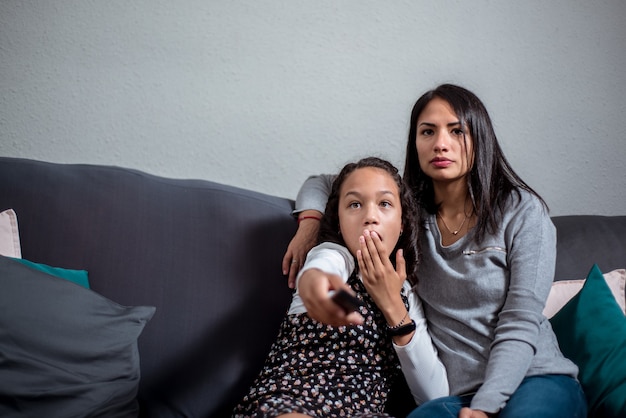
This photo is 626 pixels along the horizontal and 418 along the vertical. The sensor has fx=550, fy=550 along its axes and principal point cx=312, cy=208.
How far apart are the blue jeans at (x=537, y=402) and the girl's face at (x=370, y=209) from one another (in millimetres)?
336

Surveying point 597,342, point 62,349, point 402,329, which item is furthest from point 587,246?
point 62,349

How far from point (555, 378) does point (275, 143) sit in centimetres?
107

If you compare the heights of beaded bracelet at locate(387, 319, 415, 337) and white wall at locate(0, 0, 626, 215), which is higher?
white wall at locate(0, 0, 626, 215)

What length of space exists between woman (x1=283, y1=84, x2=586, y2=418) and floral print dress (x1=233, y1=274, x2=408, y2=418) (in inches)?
4.6

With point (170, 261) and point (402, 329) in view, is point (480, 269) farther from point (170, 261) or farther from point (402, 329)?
point (170, 261)

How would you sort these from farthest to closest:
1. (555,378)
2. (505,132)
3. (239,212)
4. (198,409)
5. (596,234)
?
(505,132)
(596,234)
(239,212)
(198,409)
(555,378)

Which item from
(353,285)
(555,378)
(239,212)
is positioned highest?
(239,212)

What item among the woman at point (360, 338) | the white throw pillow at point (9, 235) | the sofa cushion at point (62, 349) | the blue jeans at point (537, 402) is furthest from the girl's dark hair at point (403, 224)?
the white throw pillow at point (9, 235)

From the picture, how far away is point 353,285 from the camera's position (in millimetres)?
1254

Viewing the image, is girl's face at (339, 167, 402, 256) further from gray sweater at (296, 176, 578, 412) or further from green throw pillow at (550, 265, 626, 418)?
green throw pillow at (550, 265, 626, 418)

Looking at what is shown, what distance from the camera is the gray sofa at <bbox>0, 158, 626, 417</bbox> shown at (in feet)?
4.22

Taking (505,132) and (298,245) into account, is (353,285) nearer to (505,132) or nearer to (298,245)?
(298,245)

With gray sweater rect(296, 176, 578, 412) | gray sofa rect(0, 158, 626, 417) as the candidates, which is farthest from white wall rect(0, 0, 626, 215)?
gray sweater rect(296, 176, 578, 412)

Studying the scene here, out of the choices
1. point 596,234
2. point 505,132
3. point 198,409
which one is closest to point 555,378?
point 596,234
